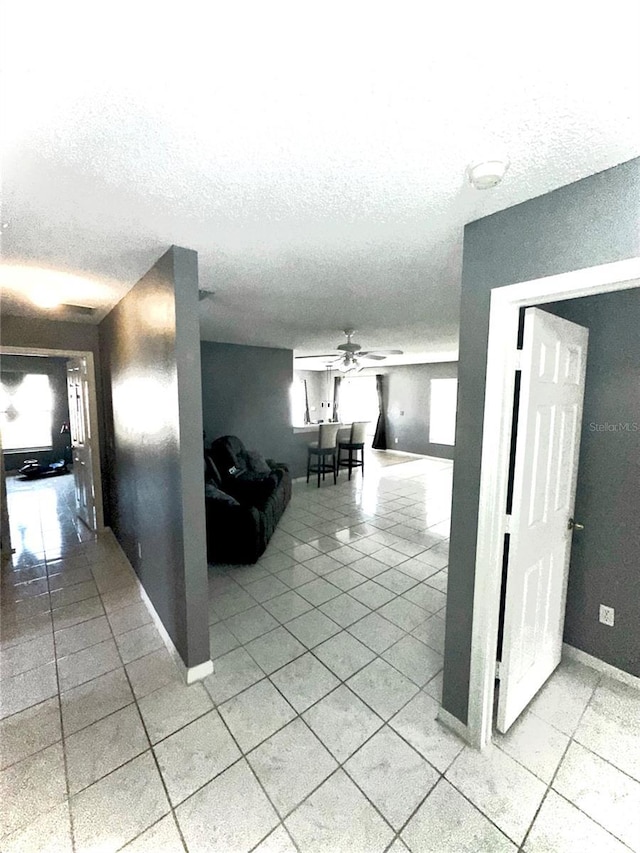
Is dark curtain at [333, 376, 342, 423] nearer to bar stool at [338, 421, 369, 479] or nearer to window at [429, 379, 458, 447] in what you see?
window at [429, 379, 458, 447]

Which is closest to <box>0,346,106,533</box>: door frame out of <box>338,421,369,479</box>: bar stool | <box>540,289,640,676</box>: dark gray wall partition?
<box>338,421,369,479</box>: bar stool

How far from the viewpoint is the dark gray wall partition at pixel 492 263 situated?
3.76 feet

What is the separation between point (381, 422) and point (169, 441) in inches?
320

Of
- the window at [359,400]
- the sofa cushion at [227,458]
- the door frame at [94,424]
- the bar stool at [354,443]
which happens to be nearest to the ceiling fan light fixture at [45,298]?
the door frame at [94,424]

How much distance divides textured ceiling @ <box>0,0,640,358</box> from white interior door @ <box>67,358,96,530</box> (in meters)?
2.44

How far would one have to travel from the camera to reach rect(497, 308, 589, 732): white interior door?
4.99 ft

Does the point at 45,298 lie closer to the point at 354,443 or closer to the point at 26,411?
the point at 354,443

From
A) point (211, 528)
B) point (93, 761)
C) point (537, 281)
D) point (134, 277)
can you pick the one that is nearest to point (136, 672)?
point (93, 761)

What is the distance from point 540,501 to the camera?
167 centimetres

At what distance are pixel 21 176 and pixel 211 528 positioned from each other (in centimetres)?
276

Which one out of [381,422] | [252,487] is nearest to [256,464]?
[252,487]

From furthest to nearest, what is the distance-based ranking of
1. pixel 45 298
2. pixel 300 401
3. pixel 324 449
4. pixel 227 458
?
pixel 300 401, pixel 324 449, pixel 227 458, pixel 45 298

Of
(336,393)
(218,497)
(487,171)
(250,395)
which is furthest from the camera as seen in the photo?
(336,393)

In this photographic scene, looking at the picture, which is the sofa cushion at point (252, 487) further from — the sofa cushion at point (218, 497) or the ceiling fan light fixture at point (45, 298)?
the ceiling fan light fixture at point (45, 298)
